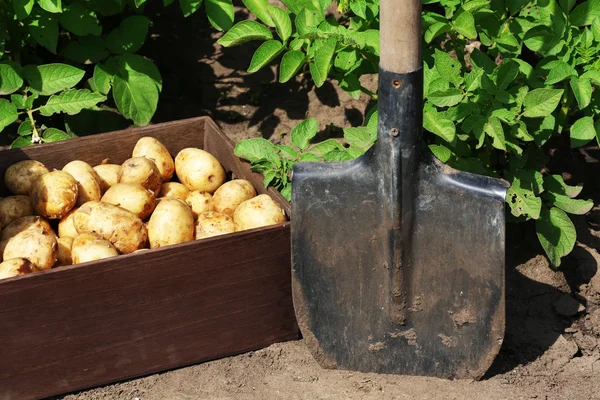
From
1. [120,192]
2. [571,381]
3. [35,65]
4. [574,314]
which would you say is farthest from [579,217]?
[35,65]

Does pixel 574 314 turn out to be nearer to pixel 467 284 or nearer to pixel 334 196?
pixel 467 284

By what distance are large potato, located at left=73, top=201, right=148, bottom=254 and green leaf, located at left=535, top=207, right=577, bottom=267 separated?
1.34 m

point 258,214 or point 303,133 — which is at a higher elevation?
point 303,133

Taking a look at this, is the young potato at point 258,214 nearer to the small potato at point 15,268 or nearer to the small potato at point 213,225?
the small potato at point 213,225

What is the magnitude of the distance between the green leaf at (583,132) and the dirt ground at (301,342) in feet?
1.66

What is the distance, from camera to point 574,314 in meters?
3.15

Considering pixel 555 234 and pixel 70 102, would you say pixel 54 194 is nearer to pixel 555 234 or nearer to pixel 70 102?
pixel 70 102

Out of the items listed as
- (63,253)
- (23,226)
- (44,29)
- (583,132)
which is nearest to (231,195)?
(63,253)

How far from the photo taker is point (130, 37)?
3.66 meters

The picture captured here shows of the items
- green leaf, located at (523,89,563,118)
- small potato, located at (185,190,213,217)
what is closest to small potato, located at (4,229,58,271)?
small potato, located at (185,190,213,217)

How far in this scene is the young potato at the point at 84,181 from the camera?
3141 millimetres

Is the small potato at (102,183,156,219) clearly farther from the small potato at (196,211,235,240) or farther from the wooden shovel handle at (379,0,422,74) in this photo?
the wooden shovel handle at (379,0,422,74)

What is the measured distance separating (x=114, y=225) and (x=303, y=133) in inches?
29.0

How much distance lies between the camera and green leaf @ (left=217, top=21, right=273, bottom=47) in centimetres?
315
